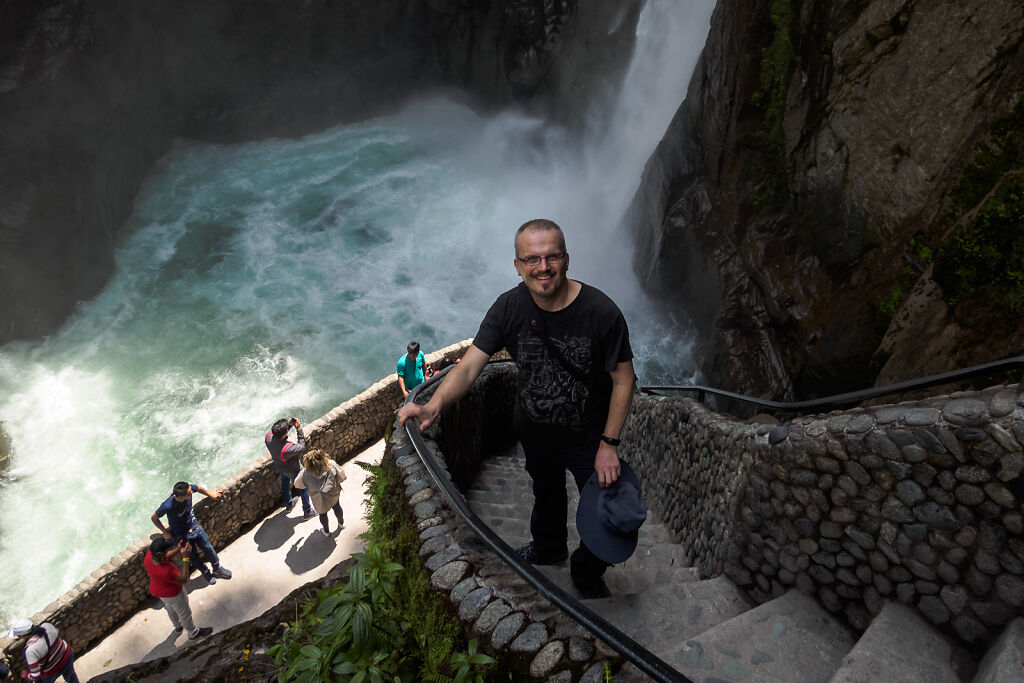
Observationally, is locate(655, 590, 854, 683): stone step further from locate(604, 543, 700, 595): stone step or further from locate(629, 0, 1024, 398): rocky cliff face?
locate(629, 0, 1024, 398): rocky cliff face

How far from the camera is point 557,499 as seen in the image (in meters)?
3.62

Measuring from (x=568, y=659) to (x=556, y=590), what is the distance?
26 centimetres

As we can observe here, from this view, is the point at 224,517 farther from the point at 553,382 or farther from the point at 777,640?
the point at 777,640

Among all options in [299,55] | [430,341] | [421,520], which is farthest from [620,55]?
[421,520]

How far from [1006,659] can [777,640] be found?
943mm

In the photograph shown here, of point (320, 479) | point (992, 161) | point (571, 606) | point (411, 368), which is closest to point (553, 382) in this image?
point (571, 606)

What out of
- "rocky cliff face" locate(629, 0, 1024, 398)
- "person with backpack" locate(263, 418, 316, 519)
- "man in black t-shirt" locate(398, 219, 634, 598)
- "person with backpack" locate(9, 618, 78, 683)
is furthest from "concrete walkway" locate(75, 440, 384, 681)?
"rocky cliff face" locate(629, 0, 1024, 398)

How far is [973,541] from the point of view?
258cm

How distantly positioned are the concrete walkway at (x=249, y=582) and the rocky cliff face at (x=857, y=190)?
625 cm

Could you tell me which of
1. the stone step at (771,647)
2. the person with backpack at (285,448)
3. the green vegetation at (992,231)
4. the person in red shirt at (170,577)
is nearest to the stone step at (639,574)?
the stone step at (771,647)

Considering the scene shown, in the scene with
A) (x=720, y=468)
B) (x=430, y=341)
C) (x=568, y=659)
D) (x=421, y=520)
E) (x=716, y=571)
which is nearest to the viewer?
(x=568, y=659)

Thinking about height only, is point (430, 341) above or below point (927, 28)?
below

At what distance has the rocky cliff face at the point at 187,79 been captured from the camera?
1609 cm

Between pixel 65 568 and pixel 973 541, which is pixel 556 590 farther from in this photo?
pixel 65 568
